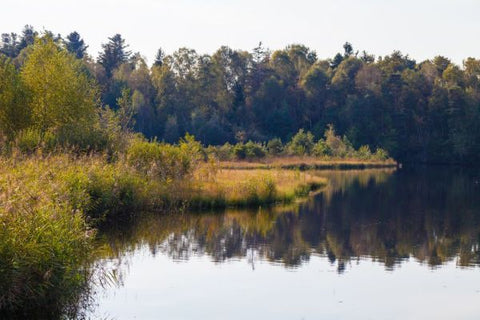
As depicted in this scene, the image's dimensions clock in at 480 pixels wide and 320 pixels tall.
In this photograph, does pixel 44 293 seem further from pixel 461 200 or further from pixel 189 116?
pixel 189 116

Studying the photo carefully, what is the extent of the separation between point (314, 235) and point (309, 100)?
8657 centimetres

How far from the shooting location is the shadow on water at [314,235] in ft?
76.6

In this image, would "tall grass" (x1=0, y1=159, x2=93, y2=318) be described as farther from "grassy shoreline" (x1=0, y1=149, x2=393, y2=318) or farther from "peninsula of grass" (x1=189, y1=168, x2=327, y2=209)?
"peninsula of grass" (x1=189, y1=168, x2=327, y2=209)

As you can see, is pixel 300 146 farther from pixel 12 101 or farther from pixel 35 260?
pixel 35 260

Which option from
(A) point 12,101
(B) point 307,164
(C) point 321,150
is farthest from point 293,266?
(C) point 321,150

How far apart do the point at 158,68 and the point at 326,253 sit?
92.6 meters

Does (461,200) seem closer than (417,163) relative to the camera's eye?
Yes

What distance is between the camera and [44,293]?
13172mm

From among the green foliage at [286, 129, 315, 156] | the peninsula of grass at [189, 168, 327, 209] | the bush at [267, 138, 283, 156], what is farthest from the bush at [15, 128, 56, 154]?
the green foliage at [286, 129, 315, 156]

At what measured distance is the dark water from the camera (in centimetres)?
1672

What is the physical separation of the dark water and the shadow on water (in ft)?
0.15

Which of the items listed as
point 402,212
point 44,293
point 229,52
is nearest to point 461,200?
point 402,212

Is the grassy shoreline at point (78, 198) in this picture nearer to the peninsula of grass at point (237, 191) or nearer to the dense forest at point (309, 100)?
the peninsula of grass at point (237, 191)

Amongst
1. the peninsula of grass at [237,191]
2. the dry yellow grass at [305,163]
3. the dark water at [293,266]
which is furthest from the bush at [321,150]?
the dark water at [293,266]
